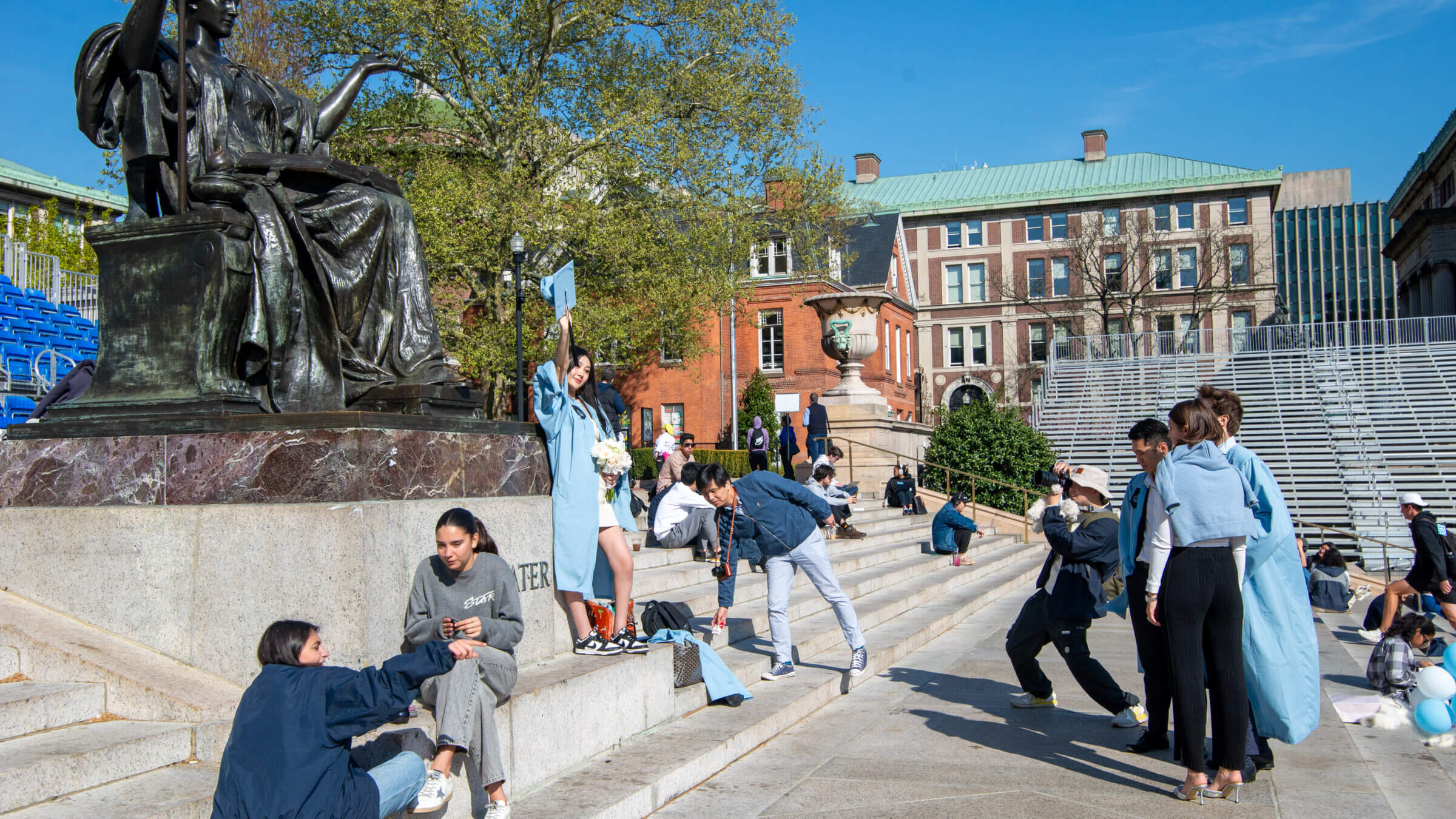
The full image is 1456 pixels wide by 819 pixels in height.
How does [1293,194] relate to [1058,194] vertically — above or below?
above

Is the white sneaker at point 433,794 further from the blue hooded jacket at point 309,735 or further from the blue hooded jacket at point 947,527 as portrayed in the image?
the blue hooded jacket at point 947,527

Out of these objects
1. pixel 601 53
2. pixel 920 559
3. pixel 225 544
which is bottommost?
pixel 920 559

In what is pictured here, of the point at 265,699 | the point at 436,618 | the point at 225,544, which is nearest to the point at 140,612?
the point at 225,544

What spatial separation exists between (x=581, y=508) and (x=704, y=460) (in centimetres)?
2511

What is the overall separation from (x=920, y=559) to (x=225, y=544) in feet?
40.3

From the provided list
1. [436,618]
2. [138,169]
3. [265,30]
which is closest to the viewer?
[436,618]

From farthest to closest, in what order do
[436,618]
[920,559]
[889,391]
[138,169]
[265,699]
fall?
[889,391] < [920,559] < [138,169] < [436,618] < [265,699]

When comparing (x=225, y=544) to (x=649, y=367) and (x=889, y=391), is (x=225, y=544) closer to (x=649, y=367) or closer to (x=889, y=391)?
(x=649, y=367)

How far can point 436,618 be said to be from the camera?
4344mm

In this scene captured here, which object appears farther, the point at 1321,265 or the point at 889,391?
the point at 1321,265

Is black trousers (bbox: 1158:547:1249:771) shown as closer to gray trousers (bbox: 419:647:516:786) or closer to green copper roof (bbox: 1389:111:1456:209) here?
gray trousers (bbox: 419:647:516:786)

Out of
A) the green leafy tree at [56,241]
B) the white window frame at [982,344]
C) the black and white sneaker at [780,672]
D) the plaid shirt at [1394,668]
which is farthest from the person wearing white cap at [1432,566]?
the white window frame at [982,344]

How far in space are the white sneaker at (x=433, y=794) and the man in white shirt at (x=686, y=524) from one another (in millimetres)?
6403

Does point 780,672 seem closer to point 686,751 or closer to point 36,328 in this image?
point 686,751
